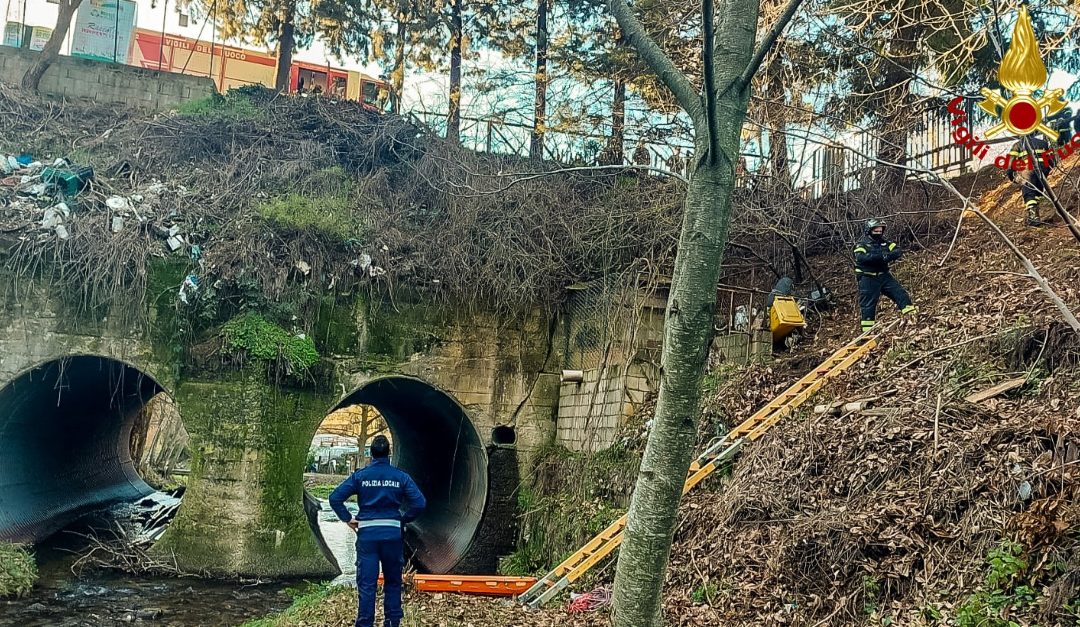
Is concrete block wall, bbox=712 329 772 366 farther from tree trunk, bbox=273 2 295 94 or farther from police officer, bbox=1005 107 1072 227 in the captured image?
tree trunk, bbox=273 2 295 94

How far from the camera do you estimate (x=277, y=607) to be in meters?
9.43

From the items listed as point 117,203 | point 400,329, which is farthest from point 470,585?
point 117,203

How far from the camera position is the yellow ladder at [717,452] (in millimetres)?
7926

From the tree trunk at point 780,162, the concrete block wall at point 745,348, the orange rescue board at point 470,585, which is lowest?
the orange rescue board at point 470,585

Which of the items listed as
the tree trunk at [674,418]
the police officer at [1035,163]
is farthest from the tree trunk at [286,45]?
the tree trunk at [674,418]

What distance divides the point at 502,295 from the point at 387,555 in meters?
7.03

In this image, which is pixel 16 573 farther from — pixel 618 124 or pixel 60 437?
pixel 618 124

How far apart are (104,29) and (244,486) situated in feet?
43.7

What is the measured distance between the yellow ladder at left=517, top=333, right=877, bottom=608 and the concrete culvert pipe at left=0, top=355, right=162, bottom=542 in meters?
7.25

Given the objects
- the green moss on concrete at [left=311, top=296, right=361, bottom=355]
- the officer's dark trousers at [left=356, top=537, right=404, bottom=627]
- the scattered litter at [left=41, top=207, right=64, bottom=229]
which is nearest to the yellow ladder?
the officer's dark trousers at [left=356, top=537, right=404, bottom=627]

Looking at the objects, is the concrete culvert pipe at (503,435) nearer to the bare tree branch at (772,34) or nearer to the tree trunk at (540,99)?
the tree trunk at (540,99)

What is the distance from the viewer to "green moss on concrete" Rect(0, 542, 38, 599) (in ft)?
30.7

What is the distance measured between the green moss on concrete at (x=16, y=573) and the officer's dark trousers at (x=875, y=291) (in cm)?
1038

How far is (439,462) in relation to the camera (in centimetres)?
1781
